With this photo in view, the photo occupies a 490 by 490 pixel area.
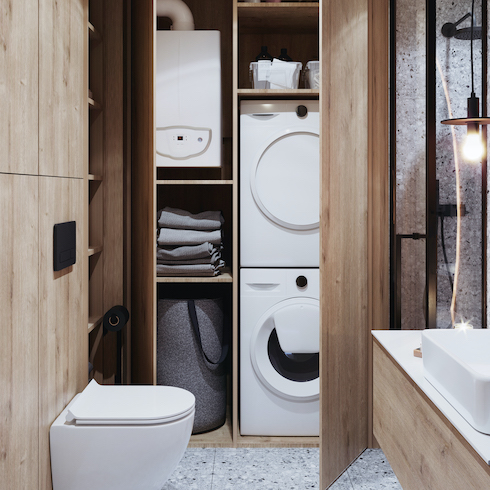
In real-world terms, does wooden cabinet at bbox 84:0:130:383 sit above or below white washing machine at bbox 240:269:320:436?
above

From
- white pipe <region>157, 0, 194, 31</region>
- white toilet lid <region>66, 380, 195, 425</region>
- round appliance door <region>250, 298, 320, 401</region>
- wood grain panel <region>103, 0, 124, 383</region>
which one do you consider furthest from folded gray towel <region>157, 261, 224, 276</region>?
white pipe <region>157, 0, 194, 31</region>

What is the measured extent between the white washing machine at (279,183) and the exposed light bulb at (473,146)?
1001 mm

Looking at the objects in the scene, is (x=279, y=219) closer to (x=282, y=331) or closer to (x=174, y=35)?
(x=282, y=331)

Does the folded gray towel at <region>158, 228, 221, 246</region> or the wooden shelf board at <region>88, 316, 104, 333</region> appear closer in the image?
the wooden shelf board at <region>88, 316, 104, 333</region>

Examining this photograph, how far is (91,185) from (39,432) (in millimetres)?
1240

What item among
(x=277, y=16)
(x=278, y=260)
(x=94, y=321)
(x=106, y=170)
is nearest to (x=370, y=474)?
(x=278, y=260)

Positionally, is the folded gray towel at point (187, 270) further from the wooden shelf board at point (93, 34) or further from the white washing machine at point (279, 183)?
the wooden shelf board at point (93, 34)

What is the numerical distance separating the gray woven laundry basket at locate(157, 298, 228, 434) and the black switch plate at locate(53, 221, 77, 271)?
73 cm

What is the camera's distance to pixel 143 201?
97.5 inches

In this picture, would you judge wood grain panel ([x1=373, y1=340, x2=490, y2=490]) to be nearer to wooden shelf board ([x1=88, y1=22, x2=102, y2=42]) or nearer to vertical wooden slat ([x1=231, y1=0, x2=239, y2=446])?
vertical wooden slat ([x1=231, y1=0, x2=239, y2=446])

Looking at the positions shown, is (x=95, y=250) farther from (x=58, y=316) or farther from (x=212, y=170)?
(x=212, y=170)

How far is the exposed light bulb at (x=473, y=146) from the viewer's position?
1.59m

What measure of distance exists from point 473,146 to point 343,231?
0.64 metres

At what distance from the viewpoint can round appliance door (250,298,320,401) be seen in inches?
103
